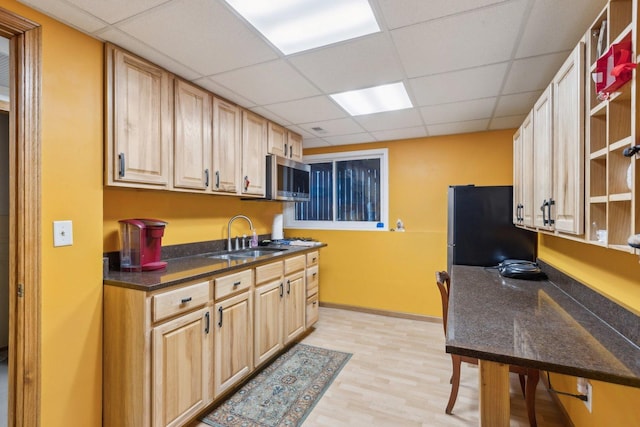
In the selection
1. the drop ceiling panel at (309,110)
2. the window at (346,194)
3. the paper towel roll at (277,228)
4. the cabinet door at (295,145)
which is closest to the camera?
the drop ceiling panel at (309,110)

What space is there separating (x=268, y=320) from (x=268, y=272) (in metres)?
0.40

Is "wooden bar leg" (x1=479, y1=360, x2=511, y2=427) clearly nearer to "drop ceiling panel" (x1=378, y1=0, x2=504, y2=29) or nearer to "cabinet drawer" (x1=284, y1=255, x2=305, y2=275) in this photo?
"drop ceiling panel" (x1=378, y1=0, x2=504, y2=29)

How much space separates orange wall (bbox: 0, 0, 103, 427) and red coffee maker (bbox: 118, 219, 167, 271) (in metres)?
0.22

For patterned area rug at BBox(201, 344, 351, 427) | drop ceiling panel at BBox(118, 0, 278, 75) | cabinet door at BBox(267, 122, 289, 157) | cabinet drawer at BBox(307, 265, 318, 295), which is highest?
drop ceiling panel at BBox(118, 0, 278, 75)

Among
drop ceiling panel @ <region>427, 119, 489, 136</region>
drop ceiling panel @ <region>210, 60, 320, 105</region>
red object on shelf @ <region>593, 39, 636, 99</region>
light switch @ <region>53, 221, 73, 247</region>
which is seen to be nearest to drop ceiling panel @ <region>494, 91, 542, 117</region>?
drop ceiling panel @ <region>427, 119, 489, 136</region>

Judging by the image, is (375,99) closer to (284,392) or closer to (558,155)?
(558,155)

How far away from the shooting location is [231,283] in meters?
2.15

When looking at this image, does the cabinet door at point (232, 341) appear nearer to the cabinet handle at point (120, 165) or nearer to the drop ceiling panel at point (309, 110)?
the cabinet handle at point (120, 165)

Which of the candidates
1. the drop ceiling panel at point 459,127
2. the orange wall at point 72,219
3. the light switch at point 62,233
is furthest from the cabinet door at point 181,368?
the drop ceiling panel at point 459,127

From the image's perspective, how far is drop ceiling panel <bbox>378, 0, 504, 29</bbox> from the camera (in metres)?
1.42

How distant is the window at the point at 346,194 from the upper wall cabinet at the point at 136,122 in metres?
2.62

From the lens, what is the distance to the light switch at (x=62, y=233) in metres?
1.54

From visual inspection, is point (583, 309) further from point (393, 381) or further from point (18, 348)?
point (18, 348)

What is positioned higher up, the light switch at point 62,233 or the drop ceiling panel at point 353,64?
the drop ceiling panel at point 353,64
